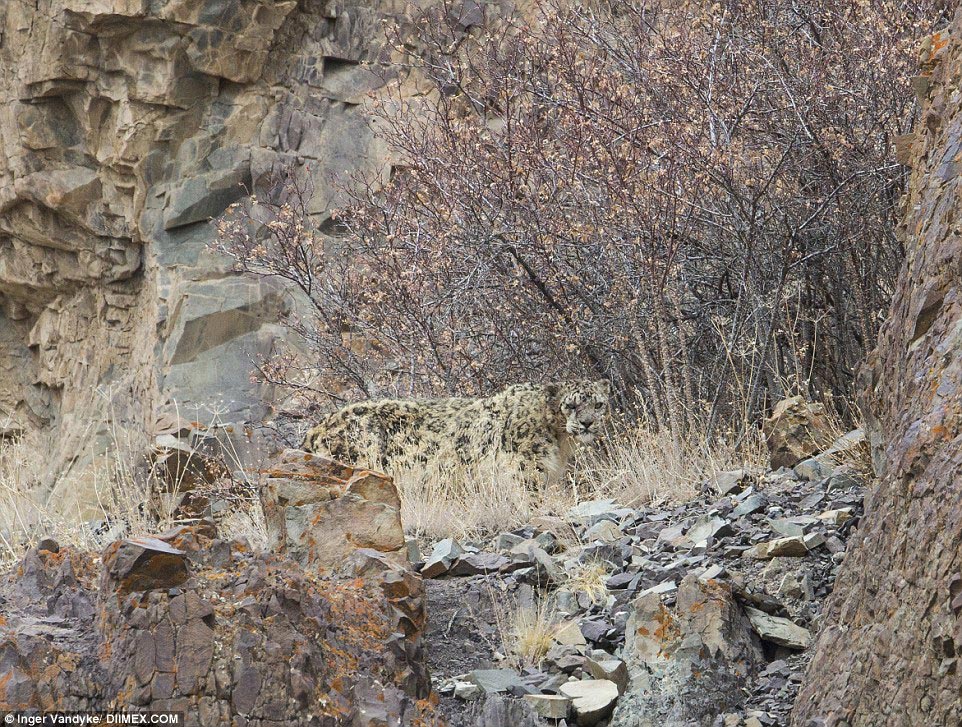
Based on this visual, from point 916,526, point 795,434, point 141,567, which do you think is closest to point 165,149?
point 795,434

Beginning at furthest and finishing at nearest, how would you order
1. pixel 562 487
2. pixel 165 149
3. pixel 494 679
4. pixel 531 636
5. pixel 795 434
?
pixel 165 149 < pixel 562 487 < pixel 795 434 < pixel 531 636 < pixel 494 679

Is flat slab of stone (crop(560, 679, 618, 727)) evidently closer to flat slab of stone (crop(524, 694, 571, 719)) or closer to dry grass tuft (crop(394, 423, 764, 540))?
flat slab of stone (crop(524, 694, 571, 719))

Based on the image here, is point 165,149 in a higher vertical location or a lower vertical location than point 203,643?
higher

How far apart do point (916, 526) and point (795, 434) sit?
346 cm

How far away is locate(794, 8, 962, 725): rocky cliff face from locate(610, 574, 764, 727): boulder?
0.47 m

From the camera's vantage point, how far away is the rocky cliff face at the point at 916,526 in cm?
292

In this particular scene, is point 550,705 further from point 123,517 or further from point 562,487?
point 123,517

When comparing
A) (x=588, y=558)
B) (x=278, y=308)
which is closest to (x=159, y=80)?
(x=278, y=308)

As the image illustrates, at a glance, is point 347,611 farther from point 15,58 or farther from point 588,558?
point 15,58

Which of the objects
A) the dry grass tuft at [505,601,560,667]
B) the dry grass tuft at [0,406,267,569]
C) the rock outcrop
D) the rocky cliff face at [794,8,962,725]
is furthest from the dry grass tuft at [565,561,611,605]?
the dry grass tuft at [0,406,267,569]

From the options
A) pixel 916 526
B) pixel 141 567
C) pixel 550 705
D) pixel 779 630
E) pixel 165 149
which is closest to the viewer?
pixel 916 526

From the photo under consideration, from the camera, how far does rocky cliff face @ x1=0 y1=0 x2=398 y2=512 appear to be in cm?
1770

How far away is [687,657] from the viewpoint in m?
4.07

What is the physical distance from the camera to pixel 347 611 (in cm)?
376
